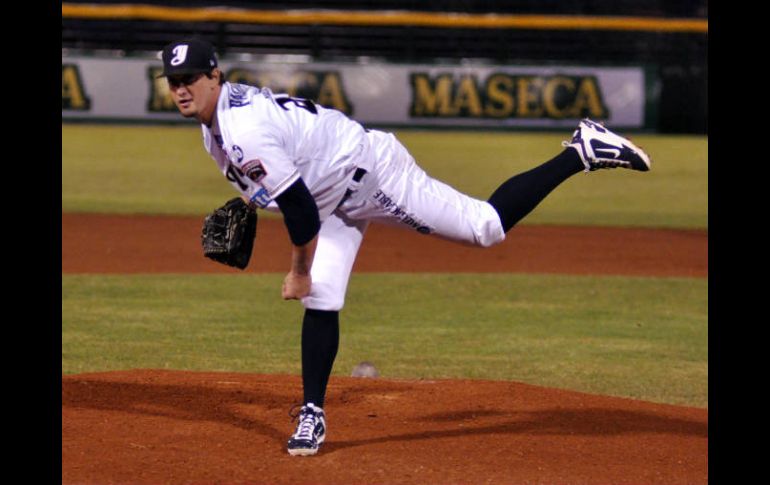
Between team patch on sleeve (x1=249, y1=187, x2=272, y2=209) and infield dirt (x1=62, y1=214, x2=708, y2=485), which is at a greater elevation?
team patch on sleeve (x1=249, y1=187, x2=272, y2=209)

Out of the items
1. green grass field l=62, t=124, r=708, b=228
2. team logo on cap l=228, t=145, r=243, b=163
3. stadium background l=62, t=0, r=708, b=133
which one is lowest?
green grass field l=62, t=124, r=708, b=228

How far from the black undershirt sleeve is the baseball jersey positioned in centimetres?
3

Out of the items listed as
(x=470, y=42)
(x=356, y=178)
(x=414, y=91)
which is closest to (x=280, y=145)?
(x=356, y=178)

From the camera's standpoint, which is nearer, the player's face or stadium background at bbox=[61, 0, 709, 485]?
the player's face

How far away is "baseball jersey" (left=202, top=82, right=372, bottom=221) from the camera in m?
4.87

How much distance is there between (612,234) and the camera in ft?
46.5

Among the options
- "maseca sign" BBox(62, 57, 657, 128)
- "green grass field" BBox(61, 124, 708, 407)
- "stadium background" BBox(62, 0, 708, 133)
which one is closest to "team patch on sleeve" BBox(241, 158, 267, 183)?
"green grass field" BBox(61, 124, 708, 407)

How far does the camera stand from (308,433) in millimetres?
5164

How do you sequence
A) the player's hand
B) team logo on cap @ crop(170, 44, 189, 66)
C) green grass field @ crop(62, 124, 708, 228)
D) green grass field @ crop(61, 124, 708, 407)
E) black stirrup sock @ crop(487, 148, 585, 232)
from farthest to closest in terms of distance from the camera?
green grass field @ crop(62, 124, 708, 228) < green grass field @ crop(61, 124, 708, 407) < black stirrup sock @ crop(487, 148, 585, 232) < the player's hand < team logo on cap @ crop(170, 44, 189, 66)

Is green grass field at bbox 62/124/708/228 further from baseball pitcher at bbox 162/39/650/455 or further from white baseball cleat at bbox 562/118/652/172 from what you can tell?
baseball pitcher at bbox 162/39/650/455

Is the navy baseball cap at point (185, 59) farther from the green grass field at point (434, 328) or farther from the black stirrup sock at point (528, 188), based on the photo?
the green grass field at point (434, 328)

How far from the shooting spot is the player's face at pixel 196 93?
4.92m

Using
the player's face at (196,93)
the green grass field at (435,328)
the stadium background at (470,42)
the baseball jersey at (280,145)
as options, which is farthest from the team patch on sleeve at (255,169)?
the stadium background at (470,42)
